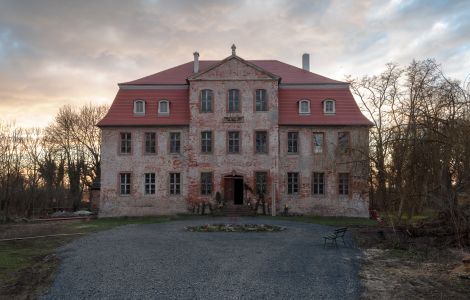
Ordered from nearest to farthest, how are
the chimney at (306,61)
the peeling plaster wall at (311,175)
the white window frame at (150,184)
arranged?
the peeling plaster wall at (311,175), the white window frame at (150,184), the chimney at (306,61)

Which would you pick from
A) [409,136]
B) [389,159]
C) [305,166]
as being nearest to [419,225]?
[389,159]

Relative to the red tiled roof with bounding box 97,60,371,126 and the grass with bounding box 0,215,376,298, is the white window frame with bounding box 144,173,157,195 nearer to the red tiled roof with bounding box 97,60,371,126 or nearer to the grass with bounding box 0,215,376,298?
the red tiled roof with bounding box 97,60,371,126

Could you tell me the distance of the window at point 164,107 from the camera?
104ft

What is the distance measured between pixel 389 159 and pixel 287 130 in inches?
532

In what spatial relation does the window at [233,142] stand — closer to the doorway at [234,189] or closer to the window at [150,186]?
the doorway at [234,189]

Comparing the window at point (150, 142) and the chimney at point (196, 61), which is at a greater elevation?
the chimney at point (196, 61)

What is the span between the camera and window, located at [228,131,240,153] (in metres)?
31.0

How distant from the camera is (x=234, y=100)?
102 feet

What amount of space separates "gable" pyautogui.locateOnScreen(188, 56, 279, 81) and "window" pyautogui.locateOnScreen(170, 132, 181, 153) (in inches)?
158

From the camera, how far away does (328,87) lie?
3225 cm

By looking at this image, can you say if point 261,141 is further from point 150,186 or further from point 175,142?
point 150,186

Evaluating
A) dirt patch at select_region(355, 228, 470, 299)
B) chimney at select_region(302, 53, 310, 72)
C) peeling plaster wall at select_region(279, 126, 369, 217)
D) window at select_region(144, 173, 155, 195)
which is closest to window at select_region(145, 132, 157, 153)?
window at select_region(144, 173, 155, 195)

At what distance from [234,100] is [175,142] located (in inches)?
199

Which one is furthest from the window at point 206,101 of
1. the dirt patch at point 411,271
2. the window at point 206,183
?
the dirt patch at point 411,271
